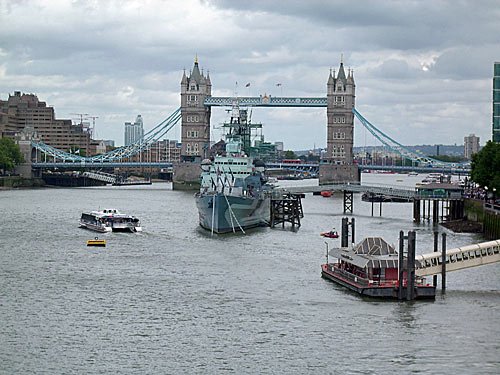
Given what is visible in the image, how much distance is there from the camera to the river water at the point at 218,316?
2805 cm

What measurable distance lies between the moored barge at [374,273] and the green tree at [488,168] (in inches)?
942

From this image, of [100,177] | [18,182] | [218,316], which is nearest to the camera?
[218,316]

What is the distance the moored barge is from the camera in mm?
35531

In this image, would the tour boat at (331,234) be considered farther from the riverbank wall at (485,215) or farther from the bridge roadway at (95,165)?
the bridge roadway at (95,165)

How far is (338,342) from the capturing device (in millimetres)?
30094

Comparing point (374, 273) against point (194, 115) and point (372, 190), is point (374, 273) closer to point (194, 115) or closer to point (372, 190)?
point (372, 190)

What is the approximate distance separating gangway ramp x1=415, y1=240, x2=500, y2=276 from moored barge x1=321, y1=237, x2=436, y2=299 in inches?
18.3

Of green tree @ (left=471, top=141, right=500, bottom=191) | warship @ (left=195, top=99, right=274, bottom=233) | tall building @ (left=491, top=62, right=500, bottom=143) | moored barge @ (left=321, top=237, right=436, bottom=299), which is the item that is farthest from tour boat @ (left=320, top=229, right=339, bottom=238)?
tall building @ (left=491, top=62, right=500, bottom=143)

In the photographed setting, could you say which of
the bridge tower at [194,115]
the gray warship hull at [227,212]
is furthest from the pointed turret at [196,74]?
the gray warship hull at [227,212]

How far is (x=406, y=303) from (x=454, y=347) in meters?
5.46

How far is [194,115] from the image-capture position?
143000mm

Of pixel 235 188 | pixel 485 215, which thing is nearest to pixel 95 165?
pixel 235 188

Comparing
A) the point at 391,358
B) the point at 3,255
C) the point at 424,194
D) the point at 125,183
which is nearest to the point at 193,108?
the point at 125,183

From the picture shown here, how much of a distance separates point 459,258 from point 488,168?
28615 millimetres
